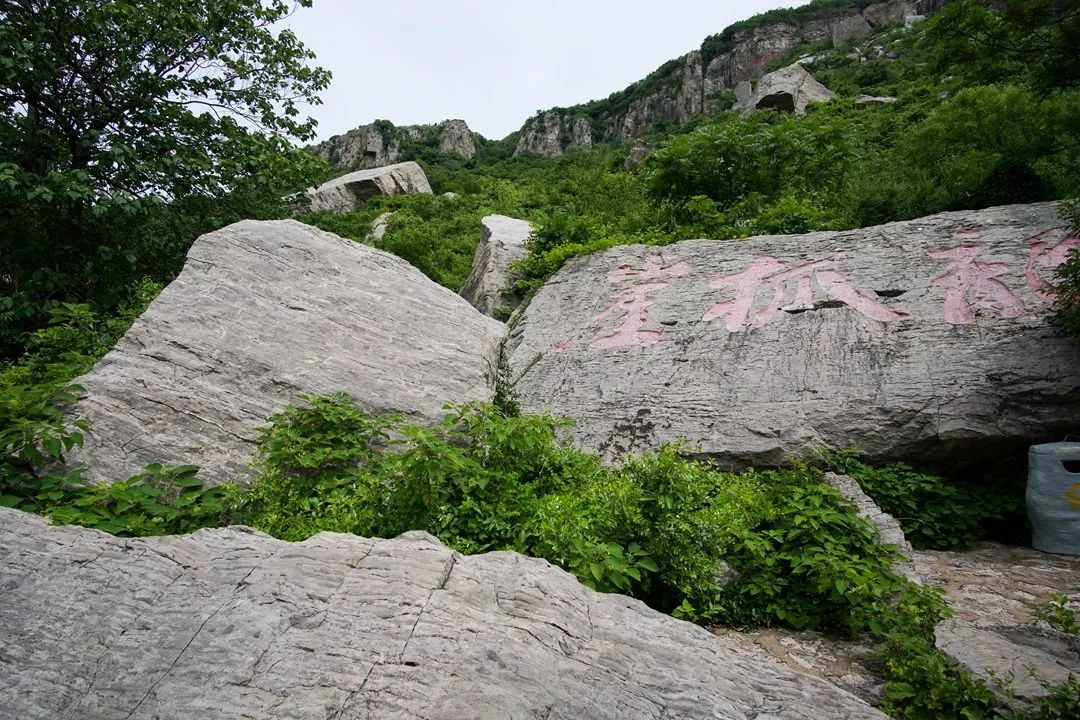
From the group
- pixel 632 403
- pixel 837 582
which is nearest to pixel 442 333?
pixel 632 403

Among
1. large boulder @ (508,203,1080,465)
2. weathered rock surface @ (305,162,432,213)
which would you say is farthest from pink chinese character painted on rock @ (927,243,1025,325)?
weathered rock surface @ (305,162,432,213)

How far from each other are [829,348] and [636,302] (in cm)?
219

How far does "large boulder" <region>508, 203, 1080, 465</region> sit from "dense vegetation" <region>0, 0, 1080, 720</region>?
357 millimetres

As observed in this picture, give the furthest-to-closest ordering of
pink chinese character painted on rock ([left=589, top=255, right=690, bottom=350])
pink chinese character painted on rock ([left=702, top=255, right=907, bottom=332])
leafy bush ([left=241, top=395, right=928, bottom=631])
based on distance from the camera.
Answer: pink chinese character painted on rock ([left=589, top=255, right=690, bottom=350])
pink chinese character painted on rock ([left=702, top=255, right=907, bottom=332])
leafy bush ([left=241, top=395, right=928, bottom=631])

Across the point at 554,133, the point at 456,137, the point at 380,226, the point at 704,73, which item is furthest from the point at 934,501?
the point at 704,73

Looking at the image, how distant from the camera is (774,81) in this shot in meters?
28.5

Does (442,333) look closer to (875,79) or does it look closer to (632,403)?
(632,403)

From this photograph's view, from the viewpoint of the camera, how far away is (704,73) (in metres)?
54.0

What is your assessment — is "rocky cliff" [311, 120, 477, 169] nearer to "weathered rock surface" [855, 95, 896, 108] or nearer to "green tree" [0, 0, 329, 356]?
"weathered rock surface" [855, 95, 896, 108]

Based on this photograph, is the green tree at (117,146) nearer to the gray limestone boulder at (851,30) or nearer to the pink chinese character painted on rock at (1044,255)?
the pink chinese character painted on rock at (1044,255)

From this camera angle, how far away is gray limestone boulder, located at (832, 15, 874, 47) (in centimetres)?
4557

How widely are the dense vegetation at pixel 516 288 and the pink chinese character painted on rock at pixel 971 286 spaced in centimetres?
46

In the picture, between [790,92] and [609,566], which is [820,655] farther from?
[790,92]

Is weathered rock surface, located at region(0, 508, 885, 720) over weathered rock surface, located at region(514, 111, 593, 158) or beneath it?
beneath
